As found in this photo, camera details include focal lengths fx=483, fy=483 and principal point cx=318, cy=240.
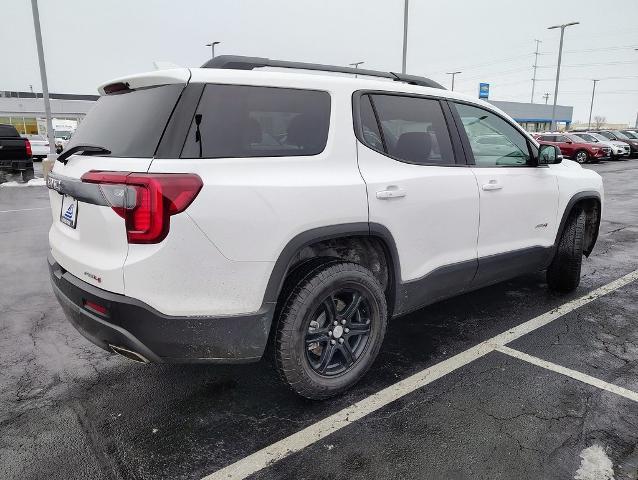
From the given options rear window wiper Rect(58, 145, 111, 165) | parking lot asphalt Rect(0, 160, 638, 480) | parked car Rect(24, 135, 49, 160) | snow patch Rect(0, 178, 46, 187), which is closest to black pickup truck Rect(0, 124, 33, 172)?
snow patch Rect(0, 178, 46, 187)

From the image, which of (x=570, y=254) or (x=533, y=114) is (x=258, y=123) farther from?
(x=533, y=114)

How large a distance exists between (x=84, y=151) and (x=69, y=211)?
343 mm

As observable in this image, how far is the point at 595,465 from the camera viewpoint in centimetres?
232

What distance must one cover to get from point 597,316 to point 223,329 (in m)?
3.41

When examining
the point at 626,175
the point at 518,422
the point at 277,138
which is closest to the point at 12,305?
the point at 277,138

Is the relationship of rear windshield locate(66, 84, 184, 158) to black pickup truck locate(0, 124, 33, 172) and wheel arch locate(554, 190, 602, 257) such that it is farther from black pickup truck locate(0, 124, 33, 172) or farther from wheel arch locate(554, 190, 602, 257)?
black pickup truck locate(0, 124, 33, 172)

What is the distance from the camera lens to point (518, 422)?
2.68 m

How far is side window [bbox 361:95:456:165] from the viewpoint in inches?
122

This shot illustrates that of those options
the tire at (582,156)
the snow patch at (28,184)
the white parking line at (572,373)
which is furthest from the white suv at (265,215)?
the tire at (582,156)

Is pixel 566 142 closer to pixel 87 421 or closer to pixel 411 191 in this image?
pixel 411 191

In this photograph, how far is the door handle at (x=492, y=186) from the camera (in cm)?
358

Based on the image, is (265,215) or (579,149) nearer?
(265,215)

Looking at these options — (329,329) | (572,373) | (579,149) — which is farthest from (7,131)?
(579,149)

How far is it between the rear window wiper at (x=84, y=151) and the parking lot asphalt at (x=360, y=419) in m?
1.44
